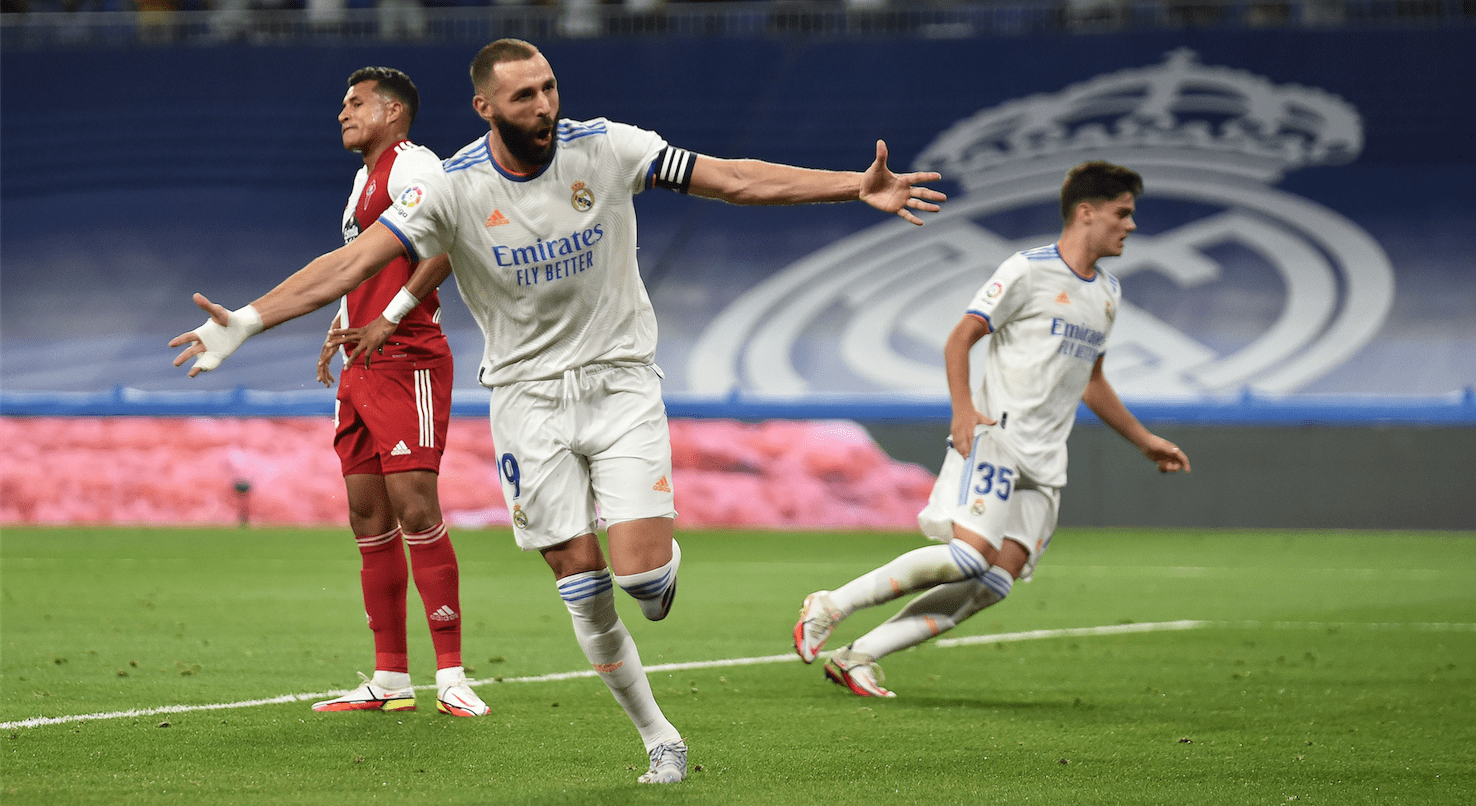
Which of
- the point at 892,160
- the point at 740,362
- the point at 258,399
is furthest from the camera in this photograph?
the point at 892,160

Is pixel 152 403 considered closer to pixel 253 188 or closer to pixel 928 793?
pixel 253 188

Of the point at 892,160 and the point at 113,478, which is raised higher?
the point at 892,160

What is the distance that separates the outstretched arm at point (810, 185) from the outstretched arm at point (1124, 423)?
253 cm

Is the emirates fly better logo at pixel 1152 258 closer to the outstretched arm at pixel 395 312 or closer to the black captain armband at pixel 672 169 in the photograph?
the outstretched arm at pixel 395 312

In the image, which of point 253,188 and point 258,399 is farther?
point 253,188

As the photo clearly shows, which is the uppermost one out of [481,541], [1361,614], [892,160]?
[892,160]

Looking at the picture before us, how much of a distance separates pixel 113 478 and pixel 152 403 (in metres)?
0.89

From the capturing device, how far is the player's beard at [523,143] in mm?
4070

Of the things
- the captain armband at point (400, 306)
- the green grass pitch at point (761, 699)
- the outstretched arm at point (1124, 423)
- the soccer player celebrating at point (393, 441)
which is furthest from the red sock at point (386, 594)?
the outstretched arm at point (1124, 423)

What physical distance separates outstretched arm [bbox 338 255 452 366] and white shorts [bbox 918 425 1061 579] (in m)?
2.09

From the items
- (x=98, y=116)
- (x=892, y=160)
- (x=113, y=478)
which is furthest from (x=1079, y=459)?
(x=98, y=116)

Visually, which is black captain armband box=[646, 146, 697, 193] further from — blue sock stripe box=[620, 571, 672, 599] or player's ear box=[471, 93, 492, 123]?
blue sock stripe box=[620, 571, 672, 599]

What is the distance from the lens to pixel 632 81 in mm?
22109

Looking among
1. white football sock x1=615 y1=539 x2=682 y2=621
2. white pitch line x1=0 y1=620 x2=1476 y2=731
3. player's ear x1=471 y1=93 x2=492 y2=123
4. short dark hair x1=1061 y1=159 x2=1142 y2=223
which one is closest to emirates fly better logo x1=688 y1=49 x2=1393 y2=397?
white pitch line x1=0 y1=620 x2=1476 y2=731
